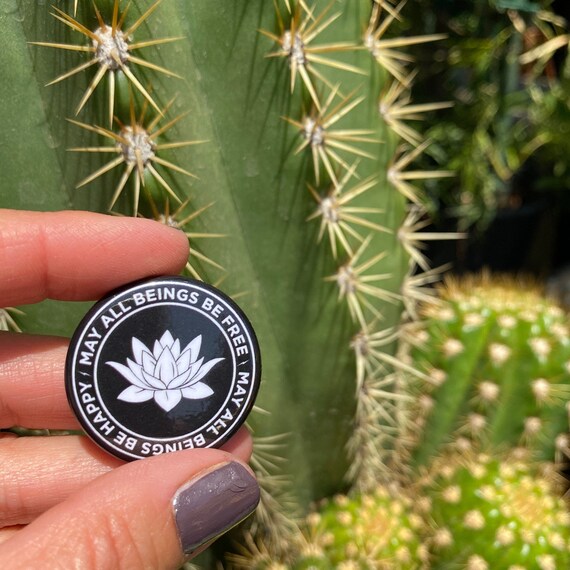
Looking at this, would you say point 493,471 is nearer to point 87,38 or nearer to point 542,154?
point 87,38

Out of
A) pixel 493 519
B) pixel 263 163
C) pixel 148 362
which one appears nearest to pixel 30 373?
pixel 148 362

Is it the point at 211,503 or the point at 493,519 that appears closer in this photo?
the point at 211,503

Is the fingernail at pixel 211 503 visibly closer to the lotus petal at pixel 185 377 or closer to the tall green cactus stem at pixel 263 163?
the lotus petal at pixel 185 377

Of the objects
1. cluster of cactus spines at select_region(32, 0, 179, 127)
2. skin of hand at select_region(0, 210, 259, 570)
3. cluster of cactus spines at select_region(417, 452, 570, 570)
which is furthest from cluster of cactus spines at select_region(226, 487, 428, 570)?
cluster of cactus spines at select_region(32, 0, 179, 127)

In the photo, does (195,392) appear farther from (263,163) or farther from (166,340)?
(263,163)

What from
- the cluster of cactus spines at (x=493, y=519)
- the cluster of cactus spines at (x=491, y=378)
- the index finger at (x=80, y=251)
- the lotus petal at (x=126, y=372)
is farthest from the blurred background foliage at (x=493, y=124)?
the lotus petal at (x=126, y=372)

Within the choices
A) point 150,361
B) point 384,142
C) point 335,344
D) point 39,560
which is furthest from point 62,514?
point 384,142

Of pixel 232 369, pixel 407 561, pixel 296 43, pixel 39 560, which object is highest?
pixel 296 43
